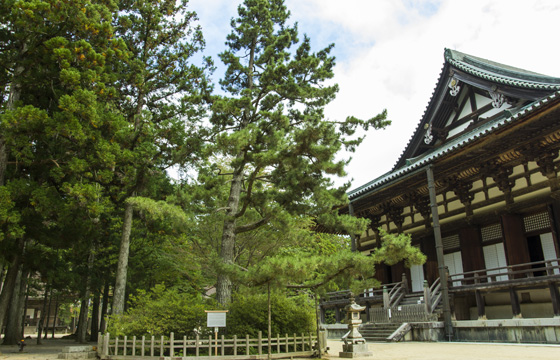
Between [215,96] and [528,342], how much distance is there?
12.1 meters

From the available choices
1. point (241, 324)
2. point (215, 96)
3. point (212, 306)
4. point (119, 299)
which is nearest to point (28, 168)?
point (119, 299)

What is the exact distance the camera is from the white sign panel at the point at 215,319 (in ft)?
31.2

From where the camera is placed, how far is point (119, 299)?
13523 millimetres

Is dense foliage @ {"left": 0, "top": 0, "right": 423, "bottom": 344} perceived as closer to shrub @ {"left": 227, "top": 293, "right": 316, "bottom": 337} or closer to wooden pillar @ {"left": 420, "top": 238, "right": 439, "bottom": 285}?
shrub @ {"left": 227, "top": 293, "right": 316, "bottom": 337}

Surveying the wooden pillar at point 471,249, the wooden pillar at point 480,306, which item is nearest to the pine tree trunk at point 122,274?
the wooden pillar at point 480,306

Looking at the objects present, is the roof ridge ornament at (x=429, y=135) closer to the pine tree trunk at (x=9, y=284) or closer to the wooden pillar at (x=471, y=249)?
the wooden pillar at (x=471, y=249)

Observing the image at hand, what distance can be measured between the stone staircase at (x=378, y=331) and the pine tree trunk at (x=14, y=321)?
56.3 feet

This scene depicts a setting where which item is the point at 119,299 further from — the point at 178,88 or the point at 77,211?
the point at 178,88

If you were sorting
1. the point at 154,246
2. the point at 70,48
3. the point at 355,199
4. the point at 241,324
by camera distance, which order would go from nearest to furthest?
the point at 241,324 → the point at 70,48 → the point at 355,199 → the point at 154,246

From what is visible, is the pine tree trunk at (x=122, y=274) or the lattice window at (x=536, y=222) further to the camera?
A: the pine tree trunk at (x=122, y=274)

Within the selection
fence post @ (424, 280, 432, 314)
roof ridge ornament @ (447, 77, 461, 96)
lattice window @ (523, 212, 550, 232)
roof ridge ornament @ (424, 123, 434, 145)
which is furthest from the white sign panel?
roof ridge ornament @ (447, 77, 461, 96)

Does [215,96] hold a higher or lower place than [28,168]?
higher

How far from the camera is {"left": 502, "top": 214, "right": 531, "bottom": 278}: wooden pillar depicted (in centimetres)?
1326

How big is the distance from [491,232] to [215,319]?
36.8 feet
